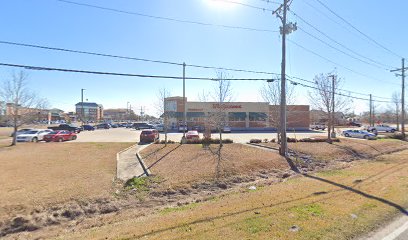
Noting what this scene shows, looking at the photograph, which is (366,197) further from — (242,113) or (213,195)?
(242,113)

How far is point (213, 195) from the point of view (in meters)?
10.4

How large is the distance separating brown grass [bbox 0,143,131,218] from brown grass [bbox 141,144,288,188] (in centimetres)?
266

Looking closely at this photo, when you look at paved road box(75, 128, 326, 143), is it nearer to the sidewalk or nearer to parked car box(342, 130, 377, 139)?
parked car box(342, 130, 377, 139)

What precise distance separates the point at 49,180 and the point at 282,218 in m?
10.1

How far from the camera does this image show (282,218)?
6.22 meters

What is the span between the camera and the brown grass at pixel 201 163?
12.6 m

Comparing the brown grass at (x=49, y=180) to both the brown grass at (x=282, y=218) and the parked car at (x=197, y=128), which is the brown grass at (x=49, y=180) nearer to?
the brown grass at (x=282, y=218)

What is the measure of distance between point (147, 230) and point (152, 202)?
375 centimetres

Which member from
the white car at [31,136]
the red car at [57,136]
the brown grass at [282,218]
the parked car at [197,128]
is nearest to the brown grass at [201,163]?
the brown grass at [282,218]

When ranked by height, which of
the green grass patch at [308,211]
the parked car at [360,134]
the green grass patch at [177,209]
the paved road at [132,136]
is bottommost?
the green grass patch at [177,209]

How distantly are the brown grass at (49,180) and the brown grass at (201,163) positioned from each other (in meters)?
2.66

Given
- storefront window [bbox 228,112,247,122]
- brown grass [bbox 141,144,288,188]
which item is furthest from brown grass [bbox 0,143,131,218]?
storefront window [bbox 228,112,247,122]

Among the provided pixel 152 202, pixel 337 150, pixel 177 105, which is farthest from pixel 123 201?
pixel 177 105

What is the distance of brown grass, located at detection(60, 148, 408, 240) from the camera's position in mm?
5422
